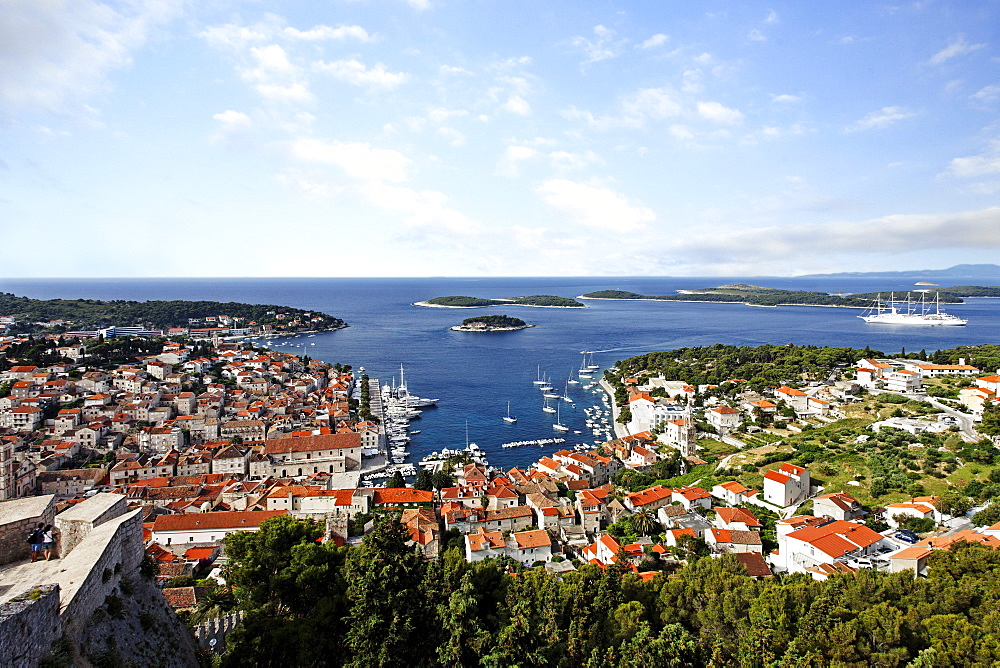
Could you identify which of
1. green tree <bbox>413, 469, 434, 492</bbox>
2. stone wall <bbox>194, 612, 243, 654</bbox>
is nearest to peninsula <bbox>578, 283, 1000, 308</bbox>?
green tree <bbox>413, 469, 434, 492</bbox>

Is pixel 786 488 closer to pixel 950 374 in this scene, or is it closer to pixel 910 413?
pixel 910 413

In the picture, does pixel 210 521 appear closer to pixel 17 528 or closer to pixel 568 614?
pixel 17 528

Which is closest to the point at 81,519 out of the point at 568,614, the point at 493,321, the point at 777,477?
the point at 568,614

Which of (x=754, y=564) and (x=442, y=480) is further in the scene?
(x=442, y=480)

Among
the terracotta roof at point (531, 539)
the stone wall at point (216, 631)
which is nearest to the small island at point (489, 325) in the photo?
the terracotta roof at point (531, 539)

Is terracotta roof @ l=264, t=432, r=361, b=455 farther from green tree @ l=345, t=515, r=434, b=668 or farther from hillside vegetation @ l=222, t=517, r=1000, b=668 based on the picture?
green tree @ l=345, t=515, r=434, b=668

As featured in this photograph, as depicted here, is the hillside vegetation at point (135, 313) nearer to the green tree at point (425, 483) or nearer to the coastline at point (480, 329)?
the coastline at point (480, 329)
